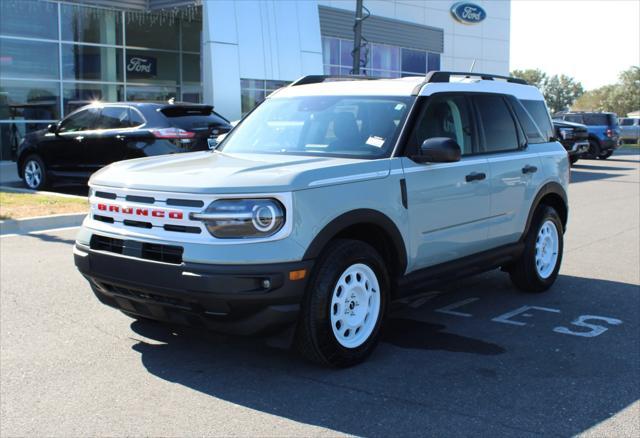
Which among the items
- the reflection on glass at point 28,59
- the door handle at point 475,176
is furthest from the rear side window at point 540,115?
the reflection on glass at point 28,59

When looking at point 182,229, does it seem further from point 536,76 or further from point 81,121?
point 536,76

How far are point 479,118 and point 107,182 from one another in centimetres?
310

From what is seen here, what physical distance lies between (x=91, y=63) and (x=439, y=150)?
2017 centimetres

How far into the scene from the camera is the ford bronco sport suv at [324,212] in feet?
14.3

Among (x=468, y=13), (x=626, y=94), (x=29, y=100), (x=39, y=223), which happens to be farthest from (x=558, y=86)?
(x=39, y=223)

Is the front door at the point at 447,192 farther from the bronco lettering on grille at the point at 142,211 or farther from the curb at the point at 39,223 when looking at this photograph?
the curb at the point at 39,223

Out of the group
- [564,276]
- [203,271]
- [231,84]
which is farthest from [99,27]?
[203,271]

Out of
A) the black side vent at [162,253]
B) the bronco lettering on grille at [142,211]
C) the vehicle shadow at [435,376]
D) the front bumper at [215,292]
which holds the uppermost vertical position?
the bronco lettering on grille at [142,211]

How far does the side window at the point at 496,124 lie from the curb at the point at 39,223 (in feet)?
22.3

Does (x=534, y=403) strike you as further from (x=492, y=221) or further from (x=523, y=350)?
(x=492, y=221)

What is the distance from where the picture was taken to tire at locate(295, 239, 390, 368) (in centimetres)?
457

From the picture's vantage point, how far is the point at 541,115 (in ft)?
23.8

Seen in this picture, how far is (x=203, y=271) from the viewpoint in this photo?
14.1 feet

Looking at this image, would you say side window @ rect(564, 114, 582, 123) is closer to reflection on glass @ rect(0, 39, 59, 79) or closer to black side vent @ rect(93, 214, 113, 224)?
reflection on glass @ rect(0, 39, 59, 79)
